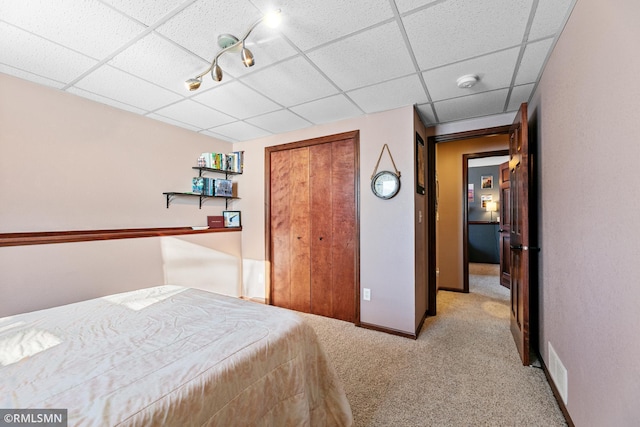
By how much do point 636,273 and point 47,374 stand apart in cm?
208

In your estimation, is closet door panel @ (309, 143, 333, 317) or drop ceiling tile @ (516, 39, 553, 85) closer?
drop ceiling tile @ (516, 39, 553, 85)

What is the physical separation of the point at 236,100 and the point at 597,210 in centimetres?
268

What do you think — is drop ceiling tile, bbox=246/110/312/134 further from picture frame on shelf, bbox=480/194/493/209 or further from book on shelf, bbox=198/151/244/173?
picture frame on shelf, bbox=480/194/493/209

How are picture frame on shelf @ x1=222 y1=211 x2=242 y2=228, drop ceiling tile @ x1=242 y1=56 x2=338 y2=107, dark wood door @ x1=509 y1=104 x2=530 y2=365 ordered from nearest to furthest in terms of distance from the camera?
drop ceiling tile @ x1=242 y1=56 x2=338 y2=107 → dark wood door @ x1=509 y1=104 x2=530 y2=365 → picture frame on shelf @ x1=222 y1=211 x2=242 y2=228

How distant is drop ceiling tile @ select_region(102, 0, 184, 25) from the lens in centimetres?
136

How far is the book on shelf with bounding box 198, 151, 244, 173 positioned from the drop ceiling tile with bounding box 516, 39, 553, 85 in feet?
10.7

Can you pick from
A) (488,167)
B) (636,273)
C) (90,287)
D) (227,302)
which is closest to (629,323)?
(636,273)

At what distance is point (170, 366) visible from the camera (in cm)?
94

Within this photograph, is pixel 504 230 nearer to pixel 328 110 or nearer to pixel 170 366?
pixel 328 110

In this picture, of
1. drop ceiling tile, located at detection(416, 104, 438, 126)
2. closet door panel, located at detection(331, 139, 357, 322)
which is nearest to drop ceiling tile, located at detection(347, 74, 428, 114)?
drop ceiling tile, located at detection(416, 104, 438, 126)

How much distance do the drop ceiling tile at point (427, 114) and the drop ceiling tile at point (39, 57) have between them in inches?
110

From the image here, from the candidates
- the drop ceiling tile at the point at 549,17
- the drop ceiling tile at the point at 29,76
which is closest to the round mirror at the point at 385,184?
the drop ceiling tile at the point at 549,17

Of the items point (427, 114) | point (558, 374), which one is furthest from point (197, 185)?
point (558, 374)

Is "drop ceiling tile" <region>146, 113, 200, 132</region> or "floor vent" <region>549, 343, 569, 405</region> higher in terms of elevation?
"drop ceiling tile" <region>146, 113, 200, 132</region>
